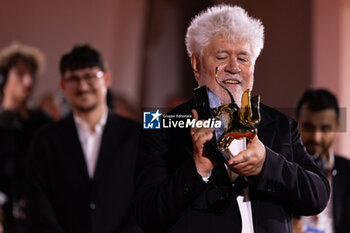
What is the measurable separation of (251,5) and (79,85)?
0.76 metres

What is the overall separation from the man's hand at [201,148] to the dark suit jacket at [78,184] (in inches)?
32.7

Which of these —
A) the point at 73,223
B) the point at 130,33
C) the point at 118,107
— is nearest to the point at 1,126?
the point at 73,223

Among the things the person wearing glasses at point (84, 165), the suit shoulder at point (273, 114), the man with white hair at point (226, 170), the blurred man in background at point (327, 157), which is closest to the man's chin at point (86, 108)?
the person wearing glasses at point (84, 165)

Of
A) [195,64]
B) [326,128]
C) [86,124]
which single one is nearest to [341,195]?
[326,128]

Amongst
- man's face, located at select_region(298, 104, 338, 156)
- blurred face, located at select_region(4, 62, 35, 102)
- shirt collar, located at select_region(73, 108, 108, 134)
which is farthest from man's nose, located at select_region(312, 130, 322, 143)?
blurred face, located at select_region(4, 62, 35, 102)

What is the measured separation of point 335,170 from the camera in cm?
162

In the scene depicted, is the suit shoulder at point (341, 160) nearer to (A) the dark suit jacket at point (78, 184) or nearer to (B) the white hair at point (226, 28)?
(A) the dark suit jacket at point (78, 184)

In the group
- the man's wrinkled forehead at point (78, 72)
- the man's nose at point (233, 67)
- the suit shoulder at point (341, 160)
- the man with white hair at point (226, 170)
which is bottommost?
the suit shoulder at point (341, 160)

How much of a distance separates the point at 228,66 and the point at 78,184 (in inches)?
36.0

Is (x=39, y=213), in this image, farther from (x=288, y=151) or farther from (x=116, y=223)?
(x=288, y=151)

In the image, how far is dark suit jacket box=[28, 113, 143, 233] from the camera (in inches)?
64.7

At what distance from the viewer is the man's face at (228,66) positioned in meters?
0.86

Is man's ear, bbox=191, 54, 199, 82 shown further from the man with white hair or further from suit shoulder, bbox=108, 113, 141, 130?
suit shoulder, bbox=108, 113, 141, 130

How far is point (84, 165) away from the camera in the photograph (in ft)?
5.56
